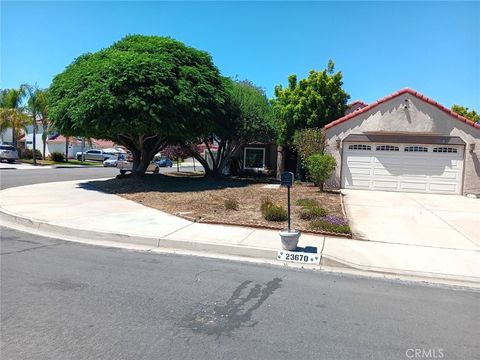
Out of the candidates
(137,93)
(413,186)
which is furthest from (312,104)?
(137,93)

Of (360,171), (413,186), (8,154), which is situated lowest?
(413,186)

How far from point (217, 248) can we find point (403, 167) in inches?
514

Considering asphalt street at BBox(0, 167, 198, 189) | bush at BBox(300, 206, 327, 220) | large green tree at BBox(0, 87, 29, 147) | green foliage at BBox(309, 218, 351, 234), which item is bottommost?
asphalt street at BBox(0, 167, 198, 189)

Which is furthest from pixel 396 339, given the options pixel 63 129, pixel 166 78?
pixel 63 129

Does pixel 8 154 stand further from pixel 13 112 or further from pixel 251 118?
pixel 251 118

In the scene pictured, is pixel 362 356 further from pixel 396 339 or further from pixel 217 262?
pixel 217 262

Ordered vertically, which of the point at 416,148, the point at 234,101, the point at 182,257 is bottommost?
the point at 182,257

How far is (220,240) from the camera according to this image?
847cm

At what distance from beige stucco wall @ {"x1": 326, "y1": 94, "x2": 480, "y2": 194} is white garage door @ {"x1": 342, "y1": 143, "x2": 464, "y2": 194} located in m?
0.44

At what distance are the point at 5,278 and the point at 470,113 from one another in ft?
141

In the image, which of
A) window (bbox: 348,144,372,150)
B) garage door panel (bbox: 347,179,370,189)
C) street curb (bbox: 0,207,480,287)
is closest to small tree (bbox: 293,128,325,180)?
window (bbox: 348,144,372,150)

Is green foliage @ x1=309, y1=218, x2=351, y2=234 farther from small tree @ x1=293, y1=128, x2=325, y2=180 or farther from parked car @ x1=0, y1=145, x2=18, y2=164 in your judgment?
parked car @ x1=0, y1=145, x2=18, y2=164

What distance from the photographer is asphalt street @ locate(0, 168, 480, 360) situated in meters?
3.95

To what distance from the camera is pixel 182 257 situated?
297 inches
